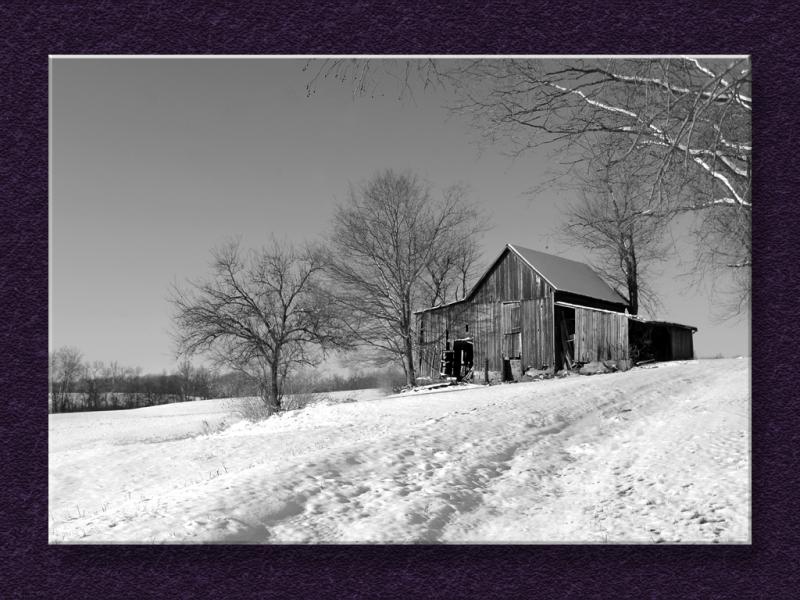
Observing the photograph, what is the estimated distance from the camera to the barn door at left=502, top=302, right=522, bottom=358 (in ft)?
47.1

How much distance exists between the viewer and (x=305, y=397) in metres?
12.2

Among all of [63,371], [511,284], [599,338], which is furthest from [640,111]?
[599,338]

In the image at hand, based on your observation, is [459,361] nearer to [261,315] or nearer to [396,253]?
[261,315]

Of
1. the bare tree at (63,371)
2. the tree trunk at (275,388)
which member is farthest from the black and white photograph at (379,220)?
the tree trunk at (275,388)

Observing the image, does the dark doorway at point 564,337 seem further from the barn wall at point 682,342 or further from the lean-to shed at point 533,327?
the barn wall at point 682,342

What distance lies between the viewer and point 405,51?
4480 millimetres

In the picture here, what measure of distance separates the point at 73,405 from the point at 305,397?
790 cm

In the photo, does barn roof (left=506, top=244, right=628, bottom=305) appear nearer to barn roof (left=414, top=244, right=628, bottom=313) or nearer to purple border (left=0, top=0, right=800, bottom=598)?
barn roof (left=414, top=244, right=628, bottom=313)

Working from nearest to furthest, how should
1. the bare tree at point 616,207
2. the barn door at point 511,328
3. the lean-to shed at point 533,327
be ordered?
the bare tree at point 616,207
the lean-to shed at point 533,327
the barn door at point 511,328

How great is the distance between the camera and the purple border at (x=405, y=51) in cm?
394

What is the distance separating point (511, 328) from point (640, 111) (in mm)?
9958

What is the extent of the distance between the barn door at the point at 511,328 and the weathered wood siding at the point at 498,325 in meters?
0.06

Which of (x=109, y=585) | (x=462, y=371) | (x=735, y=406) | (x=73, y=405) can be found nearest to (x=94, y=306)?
(x=73, y=405)

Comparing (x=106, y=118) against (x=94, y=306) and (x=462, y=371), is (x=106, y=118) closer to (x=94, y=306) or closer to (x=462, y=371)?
(x=94, y=306)
